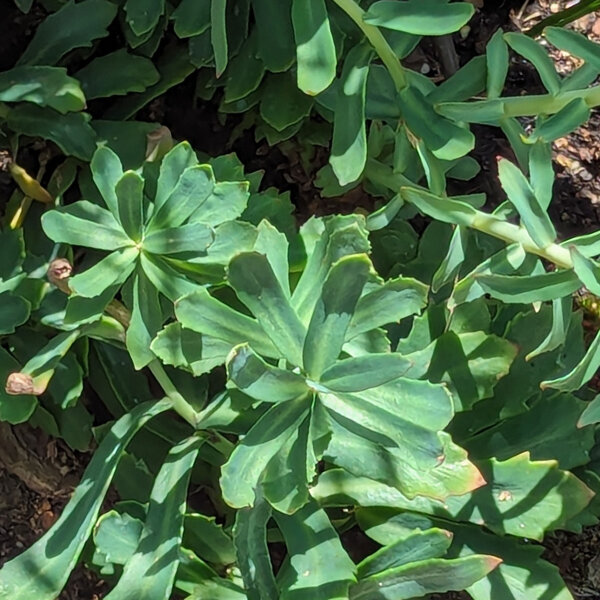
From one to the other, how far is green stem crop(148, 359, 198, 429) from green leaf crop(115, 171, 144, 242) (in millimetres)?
190

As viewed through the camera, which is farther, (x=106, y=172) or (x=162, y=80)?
(x=162, y=80)

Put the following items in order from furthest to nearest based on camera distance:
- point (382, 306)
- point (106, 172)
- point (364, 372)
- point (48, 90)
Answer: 1. point (48, 90)
2. point (106, 172)
3. point (382, 306)
4. point (364, 372)

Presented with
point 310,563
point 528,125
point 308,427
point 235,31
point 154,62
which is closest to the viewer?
point 308,427

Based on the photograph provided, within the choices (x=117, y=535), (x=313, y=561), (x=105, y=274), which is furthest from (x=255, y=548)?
(x=105, y=274)

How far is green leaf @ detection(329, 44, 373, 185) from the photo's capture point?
116 cm

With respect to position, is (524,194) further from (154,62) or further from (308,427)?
(154,62)

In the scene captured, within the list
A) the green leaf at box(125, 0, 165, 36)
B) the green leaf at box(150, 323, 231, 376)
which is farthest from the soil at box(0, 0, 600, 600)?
the green leaf at box(150, 323, 231, 376)

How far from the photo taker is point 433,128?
1160 millimetres

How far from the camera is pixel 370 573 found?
3.76 feet

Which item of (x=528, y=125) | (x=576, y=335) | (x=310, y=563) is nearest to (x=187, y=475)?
(x=310, y=563)

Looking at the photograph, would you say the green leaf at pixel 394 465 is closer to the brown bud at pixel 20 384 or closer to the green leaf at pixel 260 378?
the green leaf at pixel 260 378

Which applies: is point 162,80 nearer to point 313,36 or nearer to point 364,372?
point 313,36

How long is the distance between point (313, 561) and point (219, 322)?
340mm

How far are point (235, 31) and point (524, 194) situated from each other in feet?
1.61
